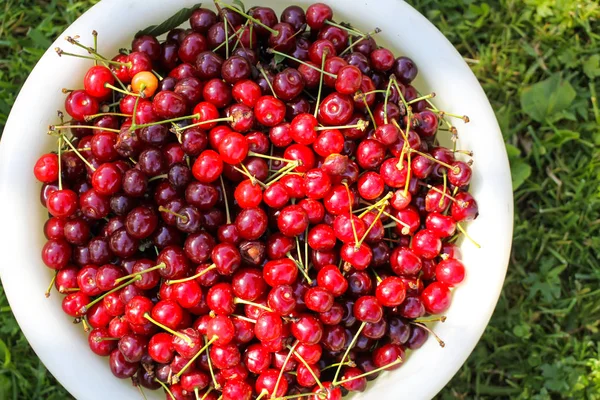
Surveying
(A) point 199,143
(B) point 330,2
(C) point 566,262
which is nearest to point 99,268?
(A) point 199,143

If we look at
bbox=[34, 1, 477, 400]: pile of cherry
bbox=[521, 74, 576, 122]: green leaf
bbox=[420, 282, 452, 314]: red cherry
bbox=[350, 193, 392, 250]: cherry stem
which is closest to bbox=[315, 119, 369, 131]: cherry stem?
bbox=[34, 1, 477, 400]: pile of cherry

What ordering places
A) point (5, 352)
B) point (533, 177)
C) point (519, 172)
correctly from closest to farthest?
point (5, 352) → point (519, 172) → point (533, 177)

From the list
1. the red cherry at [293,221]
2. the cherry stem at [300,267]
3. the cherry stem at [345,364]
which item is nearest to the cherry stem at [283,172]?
the red cherry at [293,221]

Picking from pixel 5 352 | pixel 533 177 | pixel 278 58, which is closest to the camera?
pixel 278 58

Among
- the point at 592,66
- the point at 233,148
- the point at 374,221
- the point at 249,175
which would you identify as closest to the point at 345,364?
the point at 374,221

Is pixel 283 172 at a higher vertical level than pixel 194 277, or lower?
higher

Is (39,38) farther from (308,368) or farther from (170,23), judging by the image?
(308,368)

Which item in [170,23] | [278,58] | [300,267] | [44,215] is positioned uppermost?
[170,23]

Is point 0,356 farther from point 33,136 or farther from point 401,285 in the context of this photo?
point 401,285
